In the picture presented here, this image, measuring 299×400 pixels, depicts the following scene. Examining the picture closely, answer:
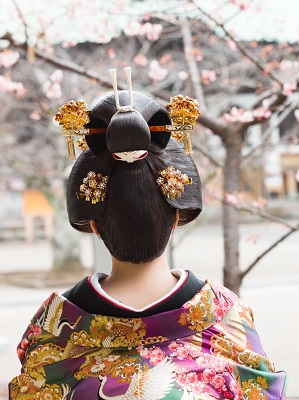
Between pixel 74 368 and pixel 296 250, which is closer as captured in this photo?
pixel 74 368

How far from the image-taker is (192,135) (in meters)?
5.62

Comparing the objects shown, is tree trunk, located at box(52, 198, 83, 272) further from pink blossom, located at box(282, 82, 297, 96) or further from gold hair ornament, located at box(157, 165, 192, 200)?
gold hair ornament, located at box(157, 165, 192, 200)

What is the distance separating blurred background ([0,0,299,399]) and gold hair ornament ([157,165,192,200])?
92cm

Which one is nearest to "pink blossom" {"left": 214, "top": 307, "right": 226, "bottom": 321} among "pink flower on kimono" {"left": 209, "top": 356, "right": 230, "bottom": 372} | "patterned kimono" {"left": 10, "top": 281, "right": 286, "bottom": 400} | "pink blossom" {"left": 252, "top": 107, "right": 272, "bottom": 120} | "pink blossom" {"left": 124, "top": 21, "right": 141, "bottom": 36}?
"patterned kimono" {"left": 10, "top": 281, "right": 286, "bottom": 400}

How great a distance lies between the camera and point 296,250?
11.3 metres

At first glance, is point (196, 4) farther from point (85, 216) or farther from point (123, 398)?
point (123, 398)

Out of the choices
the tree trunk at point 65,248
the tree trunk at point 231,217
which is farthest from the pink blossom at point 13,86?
the tree trunk at point 65,248

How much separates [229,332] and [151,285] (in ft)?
0.76

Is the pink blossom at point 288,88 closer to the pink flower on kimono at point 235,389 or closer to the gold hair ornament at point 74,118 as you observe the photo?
the gold hair ornament at point 74,118

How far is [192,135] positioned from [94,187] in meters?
4.17

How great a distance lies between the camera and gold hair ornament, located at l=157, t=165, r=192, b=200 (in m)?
1.50

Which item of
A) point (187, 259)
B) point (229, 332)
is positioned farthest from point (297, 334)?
point (187, 259)

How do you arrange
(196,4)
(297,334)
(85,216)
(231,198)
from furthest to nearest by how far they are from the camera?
1. (297,334)
2. (231,198)
3. (196,4)
4. (85,216)

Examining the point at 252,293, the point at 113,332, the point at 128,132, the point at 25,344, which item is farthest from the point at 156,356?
the point at 252,293
